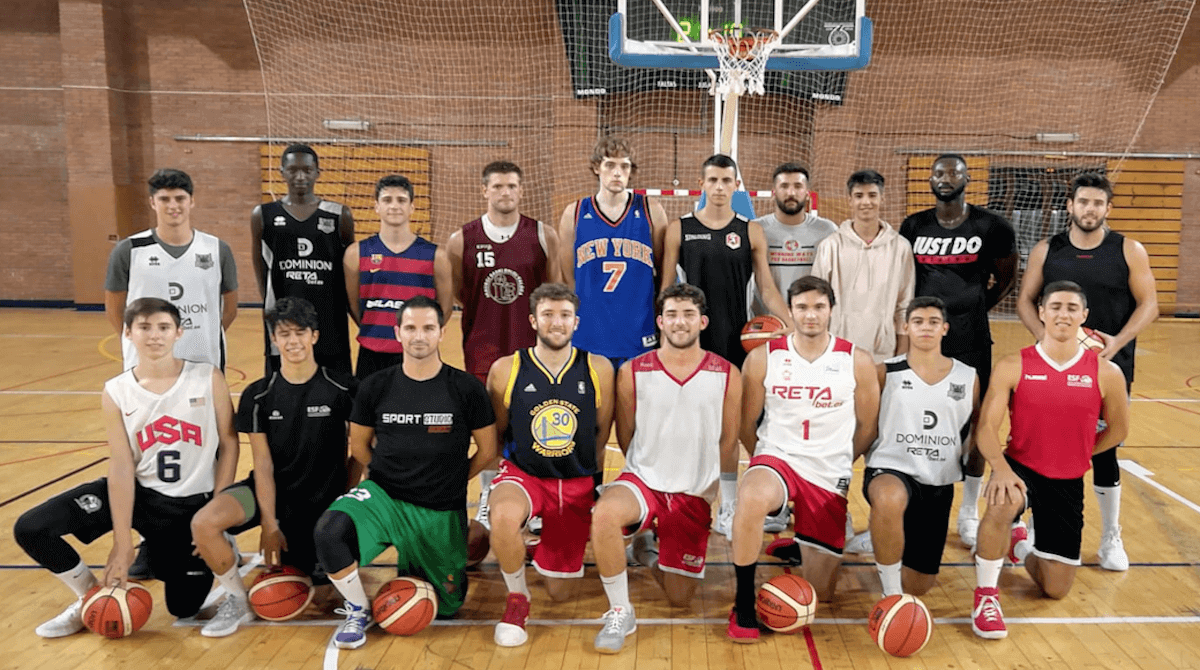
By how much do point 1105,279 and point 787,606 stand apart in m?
2.67

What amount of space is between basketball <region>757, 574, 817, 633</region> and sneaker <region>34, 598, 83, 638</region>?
311 cm

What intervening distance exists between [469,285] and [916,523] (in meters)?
2.81

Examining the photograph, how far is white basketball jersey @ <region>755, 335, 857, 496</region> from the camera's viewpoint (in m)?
4.25

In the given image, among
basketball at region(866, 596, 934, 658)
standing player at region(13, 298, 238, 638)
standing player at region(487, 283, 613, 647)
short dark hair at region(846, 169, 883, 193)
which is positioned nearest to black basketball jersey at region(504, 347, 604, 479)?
standing player at region(487, 283, 613, 647)

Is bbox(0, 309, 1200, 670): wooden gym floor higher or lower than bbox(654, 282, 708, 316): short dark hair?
lower

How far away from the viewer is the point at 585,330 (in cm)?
521

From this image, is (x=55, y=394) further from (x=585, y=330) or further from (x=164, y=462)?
(x=585, y=330)

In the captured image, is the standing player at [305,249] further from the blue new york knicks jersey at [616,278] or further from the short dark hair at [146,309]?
the blue new york knicks jersey at [616,278]

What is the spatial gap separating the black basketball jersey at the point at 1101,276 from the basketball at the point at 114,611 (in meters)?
4.98

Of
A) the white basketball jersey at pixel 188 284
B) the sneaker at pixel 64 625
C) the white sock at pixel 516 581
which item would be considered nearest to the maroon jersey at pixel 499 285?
the white basketball jersey at pixel 188 284

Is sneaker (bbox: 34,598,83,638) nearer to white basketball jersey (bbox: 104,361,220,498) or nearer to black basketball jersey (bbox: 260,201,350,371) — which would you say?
white basketball jersey (bbox: 104,361,220,498)

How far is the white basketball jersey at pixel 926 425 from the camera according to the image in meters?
4.30

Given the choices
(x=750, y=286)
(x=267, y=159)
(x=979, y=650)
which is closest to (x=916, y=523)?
(x=979, y=650)

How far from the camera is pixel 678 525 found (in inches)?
166
